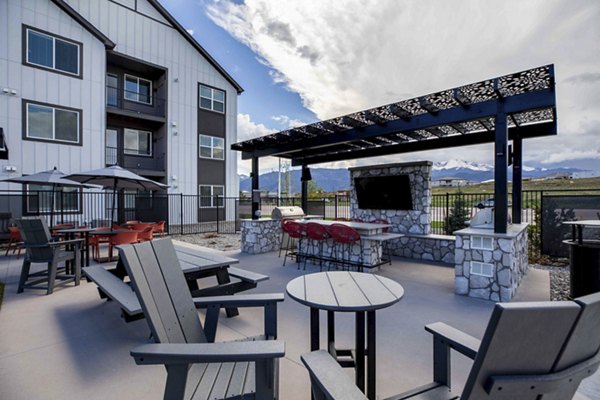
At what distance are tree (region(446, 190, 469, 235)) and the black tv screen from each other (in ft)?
7.86

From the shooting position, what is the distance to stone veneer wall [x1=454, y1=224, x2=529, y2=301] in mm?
4316

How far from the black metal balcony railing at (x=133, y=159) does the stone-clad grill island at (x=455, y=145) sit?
7337 mm

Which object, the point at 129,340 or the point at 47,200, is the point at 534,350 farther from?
the point at 47,200

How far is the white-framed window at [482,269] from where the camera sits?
444 cm

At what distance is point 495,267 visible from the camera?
173 inches

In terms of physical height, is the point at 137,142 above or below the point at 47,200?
above

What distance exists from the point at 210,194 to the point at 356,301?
1550 centimetres

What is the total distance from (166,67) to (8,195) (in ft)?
28.7

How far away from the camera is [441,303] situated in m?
4.18

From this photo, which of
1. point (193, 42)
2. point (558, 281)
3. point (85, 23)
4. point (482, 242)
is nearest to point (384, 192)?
point (482, 242)

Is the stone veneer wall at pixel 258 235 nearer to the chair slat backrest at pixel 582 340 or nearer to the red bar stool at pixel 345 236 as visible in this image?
the red bar stool at pixel 345 236

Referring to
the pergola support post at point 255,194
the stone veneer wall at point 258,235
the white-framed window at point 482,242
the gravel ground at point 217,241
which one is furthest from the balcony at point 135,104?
the white-framed window at point 482,242

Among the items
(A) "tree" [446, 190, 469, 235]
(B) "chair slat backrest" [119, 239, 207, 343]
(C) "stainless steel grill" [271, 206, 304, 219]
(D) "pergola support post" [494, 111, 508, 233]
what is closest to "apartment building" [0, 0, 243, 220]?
(C) "stainless steel grill" [271, 206, 304, 219]

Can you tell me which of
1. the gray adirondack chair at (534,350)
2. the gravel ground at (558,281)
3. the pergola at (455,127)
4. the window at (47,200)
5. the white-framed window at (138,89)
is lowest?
the gravel ground at (558,281)
